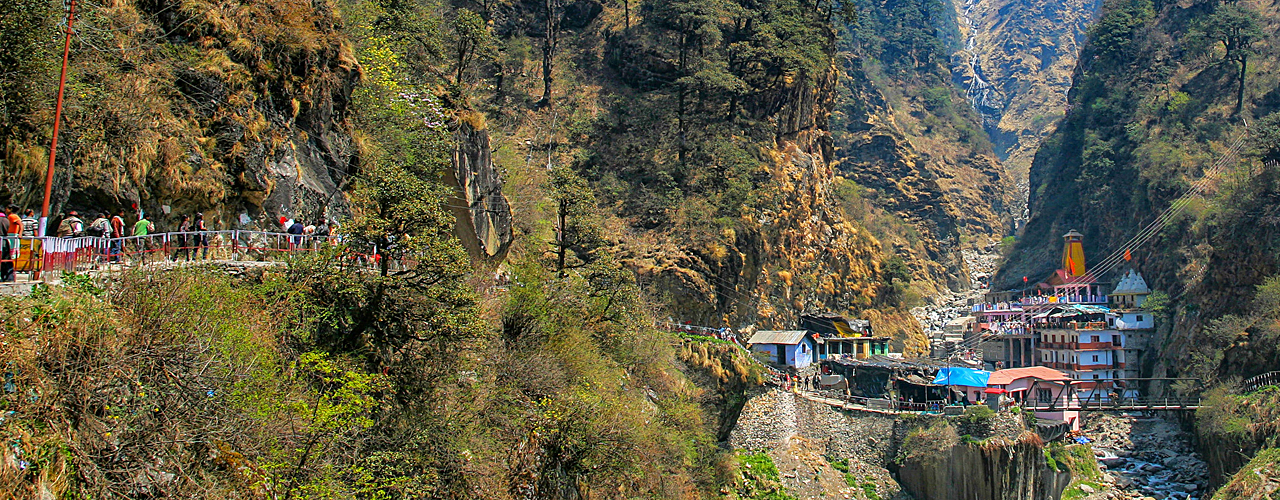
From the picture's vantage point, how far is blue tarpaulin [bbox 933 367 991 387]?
42906mm

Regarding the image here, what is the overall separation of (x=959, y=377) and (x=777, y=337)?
9054 mm

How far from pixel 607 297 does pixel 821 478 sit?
1535 cm

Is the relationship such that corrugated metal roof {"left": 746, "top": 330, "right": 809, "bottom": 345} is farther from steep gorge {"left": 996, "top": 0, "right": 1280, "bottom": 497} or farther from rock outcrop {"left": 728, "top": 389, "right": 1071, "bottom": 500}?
steep gorge {"left": 996, "top": 0, "right": 1280, "bottom": 497}

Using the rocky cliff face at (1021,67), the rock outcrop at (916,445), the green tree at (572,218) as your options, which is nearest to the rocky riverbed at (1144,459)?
the rock outcrop at (916,445)

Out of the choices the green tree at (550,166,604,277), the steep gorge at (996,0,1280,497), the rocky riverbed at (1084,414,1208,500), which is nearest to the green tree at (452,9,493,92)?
the green tree at (550,166,604,277)

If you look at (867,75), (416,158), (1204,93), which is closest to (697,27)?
(416,158)

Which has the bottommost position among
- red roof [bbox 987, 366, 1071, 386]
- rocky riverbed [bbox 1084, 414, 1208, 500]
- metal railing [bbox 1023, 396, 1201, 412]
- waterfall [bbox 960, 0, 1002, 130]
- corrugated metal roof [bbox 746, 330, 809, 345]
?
rocky riverbed [bbox 1084, 414, 1208, 500]

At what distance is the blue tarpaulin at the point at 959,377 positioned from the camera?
42.9 metres

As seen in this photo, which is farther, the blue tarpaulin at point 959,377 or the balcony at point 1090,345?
the balcony at point 1090,345

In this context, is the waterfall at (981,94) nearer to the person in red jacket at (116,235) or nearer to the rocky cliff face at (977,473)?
the rocky cliff face at (977,473)

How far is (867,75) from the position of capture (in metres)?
95.3

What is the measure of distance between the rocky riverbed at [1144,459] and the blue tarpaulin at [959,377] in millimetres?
6928

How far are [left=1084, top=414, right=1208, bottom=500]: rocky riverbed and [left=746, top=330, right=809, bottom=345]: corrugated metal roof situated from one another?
15.0 meters

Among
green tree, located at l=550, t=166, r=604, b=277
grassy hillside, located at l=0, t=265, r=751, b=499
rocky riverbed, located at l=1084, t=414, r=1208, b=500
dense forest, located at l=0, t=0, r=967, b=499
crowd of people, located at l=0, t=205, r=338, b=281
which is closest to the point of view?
grassy hillside, located at l=0, t=265, r=751, b=499
